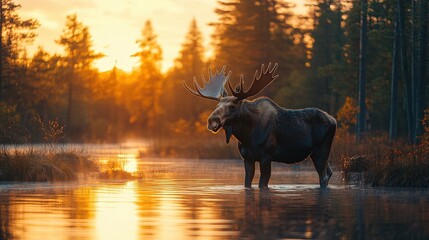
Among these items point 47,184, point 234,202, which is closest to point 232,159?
point 47,184

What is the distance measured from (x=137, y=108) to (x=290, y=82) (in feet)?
133

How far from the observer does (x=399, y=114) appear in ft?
202

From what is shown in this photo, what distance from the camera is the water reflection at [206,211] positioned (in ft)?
40.2

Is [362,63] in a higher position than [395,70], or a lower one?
higher

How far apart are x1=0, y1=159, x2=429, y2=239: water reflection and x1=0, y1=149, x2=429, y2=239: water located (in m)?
0.01

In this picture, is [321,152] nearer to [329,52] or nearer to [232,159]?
[232,159]

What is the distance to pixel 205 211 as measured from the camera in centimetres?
1522

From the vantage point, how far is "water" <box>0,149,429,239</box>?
12266 millimetres

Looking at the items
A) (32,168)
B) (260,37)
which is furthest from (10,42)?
(32,168)

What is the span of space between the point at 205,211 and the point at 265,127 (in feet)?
19.3

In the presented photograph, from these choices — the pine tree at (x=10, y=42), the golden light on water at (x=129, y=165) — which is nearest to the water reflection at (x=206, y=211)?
the golden light on water at (x=129, y=165)

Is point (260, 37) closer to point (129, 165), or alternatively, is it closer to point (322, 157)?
point (129, 165)

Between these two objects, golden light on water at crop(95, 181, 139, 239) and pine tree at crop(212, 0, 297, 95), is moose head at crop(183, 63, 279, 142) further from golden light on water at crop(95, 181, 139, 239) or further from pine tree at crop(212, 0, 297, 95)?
pine tree at crop(212, 0, 297, 95)

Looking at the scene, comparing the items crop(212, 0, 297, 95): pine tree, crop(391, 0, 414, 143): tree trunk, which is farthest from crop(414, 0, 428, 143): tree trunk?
crop(212, 0, 297, 95): pine tree
